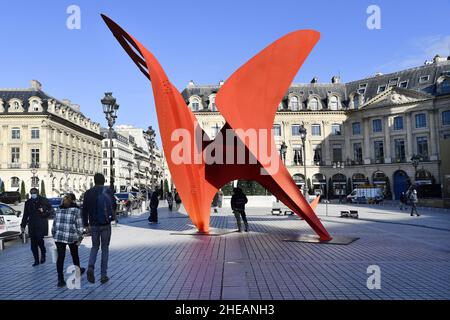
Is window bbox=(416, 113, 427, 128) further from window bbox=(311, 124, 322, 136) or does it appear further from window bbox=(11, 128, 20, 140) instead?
window bbox=(11, 128, 20, 140)

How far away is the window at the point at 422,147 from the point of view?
54.2m

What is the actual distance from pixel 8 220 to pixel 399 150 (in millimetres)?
53347

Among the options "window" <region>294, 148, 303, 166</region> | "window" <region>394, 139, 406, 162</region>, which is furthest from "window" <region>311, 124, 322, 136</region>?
"window" <region>394, 139, 406, 162</region>

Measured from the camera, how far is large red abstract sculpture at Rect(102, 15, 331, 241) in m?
12.1

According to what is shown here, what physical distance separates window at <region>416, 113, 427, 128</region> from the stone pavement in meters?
45.9

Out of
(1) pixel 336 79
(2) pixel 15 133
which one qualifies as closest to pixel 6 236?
(2) pixel 15 133

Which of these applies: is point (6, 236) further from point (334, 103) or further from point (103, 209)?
point (334, 103)

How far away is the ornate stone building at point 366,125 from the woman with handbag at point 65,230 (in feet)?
163

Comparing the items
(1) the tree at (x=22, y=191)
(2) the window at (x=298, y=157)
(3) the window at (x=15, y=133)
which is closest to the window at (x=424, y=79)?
(2) the window at (x=298, y=157)

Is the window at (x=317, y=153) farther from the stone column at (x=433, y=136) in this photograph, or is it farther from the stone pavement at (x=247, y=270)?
the stone pavement at (x=247, y=270)

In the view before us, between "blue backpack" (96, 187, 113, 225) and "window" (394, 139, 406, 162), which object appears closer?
"blue backpack" (96, 187, 113, 225)

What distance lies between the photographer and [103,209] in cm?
716

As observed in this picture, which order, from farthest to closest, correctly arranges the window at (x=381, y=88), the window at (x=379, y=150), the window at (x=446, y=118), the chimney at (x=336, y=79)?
1. the chimney at (x=336, y=79)
2. the window at (x=381, y=88)
3. the window at (x=379, y=150)
4. the window at (x=446, y=118)
